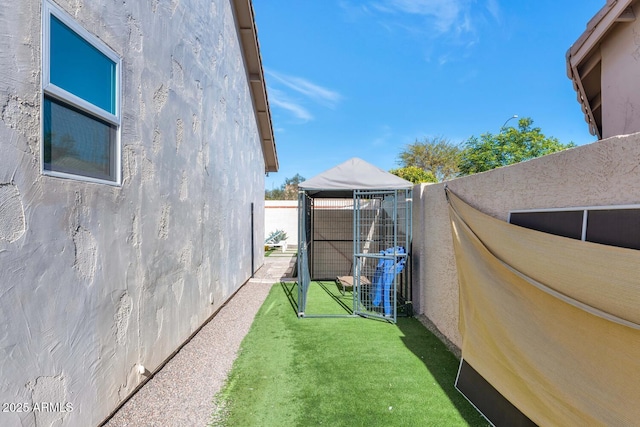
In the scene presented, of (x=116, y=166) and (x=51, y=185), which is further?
(x=116, y=166)

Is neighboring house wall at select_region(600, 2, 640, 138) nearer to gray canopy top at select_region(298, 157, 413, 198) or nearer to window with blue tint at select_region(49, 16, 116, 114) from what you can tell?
gray canopy top at select_region(298, 157, 413, 198)

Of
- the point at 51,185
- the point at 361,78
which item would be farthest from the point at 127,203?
the point at 361,78

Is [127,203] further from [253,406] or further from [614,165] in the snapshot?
[614,165]

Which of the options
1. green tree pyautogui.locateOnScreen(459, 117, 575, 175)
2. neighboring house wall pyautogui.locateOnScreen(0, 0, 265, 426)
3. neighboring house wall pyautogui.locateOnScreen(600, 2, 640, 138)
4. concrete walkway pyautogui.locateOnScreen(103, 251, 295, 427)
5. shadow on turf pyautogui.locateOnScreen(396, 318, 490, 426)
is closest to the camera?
neighboring house wall pyautogui.locateOnScreen(0, 0, 265, 426)

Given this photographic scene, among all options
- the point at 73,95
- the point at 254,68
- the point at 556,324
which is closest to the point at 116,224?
the point at 73,95

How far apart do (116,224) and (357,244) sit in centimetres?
439

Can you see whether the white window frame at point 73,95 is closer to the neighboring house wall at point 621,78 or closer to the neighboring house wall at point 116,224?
the neighboring house wall at point 116,224

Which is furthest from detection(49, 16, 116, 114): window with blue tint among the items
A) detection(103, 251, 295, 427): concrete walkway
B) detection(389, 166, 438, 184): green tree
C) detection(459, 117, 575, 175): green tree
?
detection(389, 166, 438, 184): green tree

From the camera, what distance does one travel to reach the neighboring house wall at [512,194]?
2037 mm

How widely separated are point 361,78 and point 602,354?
16957 millimetres

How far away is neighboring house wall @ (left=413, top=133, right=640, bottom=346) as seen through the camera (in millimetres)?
2037

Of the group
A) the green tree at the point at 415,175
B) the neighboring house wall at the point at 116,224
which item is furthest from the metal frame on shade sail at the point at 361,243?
the green tree at the point at 415,175

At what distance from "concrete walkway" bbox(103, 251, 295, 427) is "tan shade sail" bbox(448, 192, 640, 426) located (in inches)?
114

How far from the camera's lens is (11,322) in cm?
188
